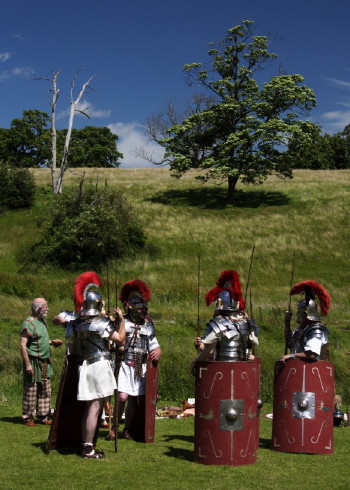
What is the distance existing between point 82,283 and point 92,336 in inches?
28.8

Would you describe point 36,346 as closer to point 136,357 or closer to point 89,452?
point 136,357

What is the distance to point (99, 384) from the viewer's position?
804 centimetres

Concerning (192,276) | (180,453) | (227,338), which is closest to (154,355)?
(180,453)

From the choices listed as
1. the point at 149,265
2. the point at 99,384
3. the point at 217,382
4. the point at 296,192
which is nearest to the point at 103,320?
the point at 99,384

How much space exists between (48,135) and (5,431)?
73.2 metres

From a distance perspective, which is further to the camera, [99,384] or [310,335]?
[310,335]

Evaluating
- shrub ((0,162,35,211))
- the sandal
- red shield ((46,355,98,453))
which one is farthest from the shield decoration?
shrub ((0,162,35,211))

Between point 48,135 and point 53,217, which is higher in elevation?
point 48,135

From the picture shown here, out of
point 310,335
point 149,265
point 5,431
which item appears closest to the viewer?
point 310,335

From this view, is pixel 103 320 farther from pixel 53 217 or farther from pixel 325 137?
pixel 325 137

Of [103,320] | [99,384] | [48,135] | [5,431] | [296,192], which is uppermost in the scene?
[48,135]

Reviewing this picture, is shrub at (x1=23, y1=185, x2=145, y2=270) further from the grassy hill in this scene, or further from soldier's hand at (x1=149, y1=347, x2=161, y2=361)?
soldier's hand at (x1=149, y1=347, x2=161, y2=361)

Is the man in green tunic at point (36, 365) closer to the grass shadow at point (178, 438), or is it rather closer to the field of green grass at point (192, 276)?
the field of green grass at point (192, 276)

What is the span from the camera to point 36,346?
1030 cm
